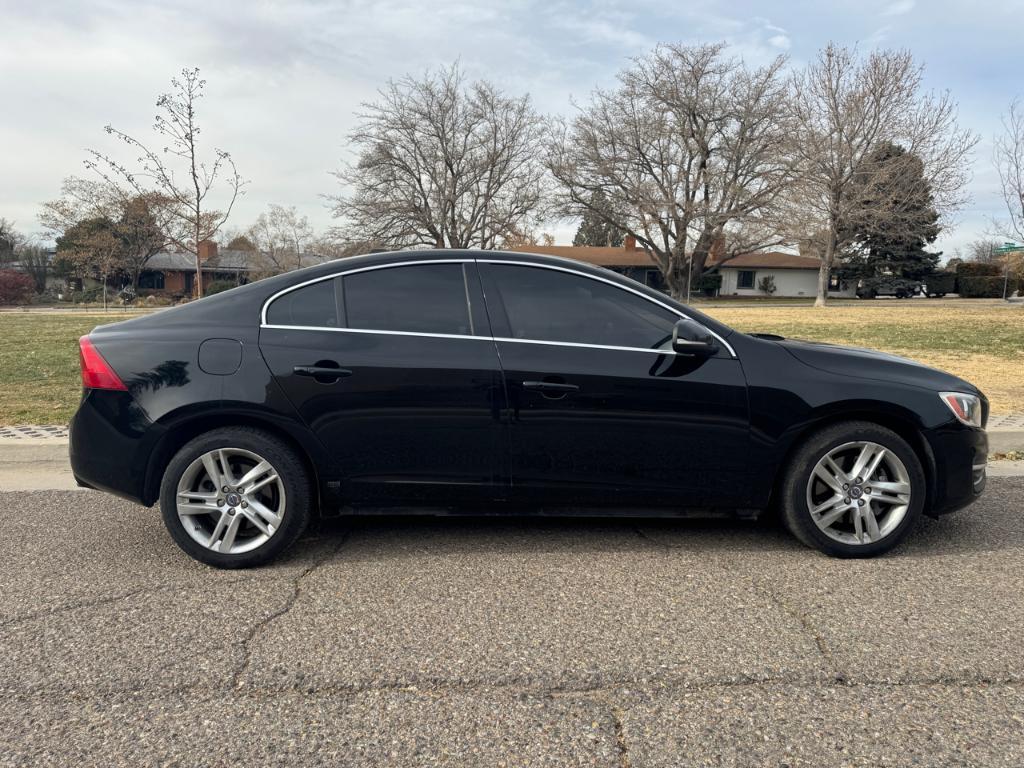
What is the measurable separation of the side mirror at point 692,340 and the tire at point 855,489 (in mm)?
734

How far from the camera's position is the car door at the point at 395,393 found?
3672 mm

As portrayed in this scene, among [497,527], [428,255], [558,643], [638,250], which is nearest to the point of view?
→ [558,643]

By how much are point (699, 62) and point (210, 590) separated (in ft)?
142

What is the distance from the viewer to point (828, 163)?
38969mm

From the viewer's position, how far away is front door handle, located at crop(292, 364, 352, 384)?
144 inches

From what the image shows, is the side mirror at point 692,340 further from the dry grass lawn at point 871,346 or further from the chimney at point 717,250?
the chimney at point 717,250

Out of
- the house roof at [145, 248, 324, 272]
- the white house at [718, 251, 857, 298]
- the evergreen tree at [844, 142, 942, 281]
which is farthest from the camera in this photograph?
the white house at [718, 251, 857, 298]

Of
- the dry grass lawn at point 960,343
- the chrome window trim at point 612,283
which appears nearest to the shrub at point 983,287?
the dry grass lawn at point 960,343

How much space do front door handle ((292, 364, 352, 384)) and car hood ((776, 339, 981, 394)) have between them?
2.37 m

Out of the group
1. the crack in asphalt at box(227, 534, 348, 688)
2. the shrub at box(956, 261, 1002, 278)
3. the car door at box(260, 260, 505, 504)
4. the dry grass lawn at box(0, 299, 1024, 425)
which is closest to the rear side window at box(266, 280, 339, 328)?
the car door at box(260, 260, 505, 504)

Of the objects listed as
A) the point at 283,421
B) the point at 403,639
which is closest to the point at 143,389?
the point at 283,421

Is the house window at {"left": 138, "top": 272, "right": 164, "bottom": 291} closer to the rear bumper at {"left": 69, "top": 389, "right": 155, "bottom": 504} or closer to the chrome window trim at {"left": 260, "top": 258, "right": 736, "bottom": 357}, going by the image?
the rear bumper at {"left": 69, "top": 389, "right": 155, "bottom": 504}

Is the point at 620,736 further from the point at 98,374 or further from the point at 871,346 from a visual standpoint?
the point at 871,346

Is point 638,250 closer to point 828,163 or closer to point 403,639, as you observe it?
point 828,163
